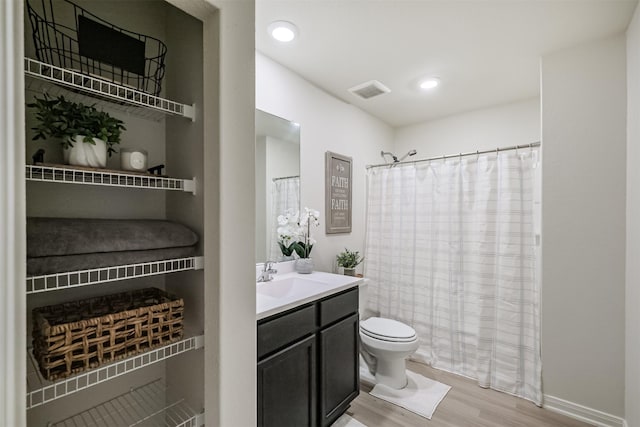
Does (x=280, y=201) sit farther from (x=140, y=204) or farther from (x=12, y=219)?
(x=12, y=219)

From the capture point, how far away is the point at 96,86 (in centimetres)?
92

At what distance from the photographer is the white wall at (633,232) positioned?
1556mm

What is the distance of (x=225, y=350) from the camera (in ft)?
3.37

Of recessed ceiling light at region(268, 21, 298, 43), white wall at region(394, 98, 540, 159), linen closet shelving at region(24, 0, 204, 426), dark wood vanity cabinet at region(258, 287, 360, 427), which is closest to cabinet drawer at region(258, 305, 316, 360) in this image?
dark wood vanity cabinet at region(258, 287, 360, 427)

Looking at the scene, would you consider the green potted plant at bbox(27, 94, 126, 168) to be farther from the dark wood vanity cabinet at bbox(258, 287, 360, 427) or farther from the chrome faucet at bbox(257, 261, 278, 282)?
the chrome faucet at bbox(257, 261, 278, 282)

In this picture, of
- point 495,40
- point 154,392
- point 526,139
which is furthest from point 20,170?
point 526,139

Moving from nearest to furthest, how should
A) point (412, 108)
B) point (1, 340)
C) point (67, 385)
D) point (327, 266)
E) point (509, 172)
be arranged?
point (1, 340) → point (67, 385) → point (509, 172) → point (327, 266) → point (412, 108)

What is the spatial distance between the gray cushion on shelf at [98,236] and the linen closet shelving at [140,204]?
62 mm

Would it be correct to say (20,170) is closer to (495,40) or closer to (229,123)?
(229,123)

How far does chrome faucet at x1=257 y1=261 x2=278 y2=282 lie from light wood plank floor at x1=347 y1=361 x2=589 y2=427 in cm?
109

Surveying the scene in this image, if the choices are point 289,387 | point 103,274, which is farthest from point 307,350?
point 103,274

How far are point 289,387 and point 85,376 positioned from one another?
0.91 m

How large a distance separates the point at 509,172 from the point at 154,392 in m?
2.63

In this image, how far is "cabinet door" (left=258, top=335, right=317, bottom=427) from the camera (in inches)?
53.1
